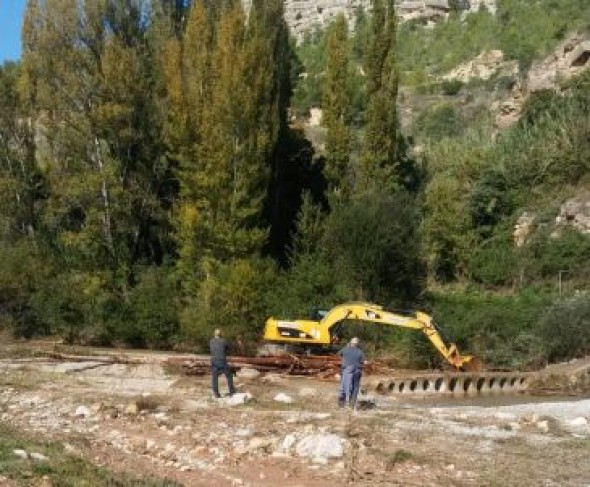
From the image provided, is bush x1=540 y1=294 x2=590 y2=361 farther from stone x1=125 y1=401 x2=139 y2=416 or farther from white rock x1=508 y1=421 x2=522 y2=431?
stone x1=125 y1=401 x2=139 y2=416

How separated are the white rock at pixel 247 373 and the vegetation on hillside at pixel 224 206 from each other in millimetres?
5579

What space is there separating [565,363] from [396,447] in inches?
588

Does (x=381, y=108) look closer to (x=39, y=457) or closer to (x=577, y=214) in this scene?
(x=577, y=214)

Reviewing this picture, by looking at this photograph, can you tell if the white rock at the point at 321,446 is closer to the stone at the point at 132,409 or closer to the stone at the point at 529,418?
the stone at the point at 132,409

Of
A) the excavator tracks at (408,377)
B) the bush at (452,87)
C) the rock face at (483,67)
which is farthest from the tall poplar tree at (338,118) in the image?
the rock face at (483,67)

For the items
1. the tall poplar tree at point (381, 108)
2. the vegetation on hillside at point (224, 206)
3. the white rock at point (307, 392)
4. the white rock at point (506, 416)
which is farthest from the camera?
the tall poplar tree at point (381, 108)

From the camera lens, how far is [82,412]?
16.3m

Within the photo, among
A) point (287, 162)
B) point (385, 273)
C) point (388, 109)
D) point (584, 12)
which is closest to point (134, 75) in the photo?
point (287, 162)

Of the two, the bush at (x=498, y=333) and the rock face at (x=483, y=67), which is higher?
the rock face at (x=483, y=67)

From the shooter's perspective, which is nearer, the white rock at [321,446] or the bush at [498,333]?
the white rock at [321,446]

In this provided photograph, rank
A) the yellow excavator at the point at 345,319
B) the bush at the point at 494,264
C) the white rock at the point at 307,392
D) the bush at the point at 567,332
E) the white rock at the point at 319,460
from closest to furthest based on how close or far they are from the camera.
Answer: the white rock at the point at 319,460, the white rock at the point at 307,392, the yellow excavator at the point at 345,319, the bush at the point at 567,332, the bush at the point at 494,264

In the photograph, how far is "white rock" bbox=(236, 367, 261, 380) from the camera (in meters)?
23.7

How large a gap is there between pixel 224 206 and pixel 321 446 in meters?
20.9

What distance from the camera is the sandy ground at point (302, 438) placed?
12148 mm
